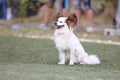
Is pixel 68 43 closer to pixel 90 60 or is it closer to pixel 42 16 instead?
pixel 90 60

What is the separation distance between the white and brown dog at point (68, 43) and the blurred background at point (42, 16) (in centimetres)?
722

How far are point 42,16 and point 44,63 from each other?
1026cm

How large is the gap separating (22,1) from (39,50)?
24.4ft

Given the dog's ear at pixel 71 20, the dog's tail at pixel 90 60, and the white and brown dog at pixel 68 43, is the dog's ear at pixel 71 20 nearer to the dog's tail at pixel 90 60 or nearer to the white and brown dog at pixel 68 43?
the white and brown dog at pixel 68 43

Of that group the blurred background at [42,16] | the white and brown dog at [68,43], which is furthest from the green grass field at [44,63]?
the blurred background at [42,16]

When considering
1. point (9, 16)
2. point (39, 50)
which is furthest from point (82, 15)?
point (39, 50)

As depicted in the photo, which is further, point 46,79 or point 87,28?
point 87,28

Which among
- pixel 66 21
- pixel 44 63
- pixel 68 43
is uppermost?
pixel 66 21

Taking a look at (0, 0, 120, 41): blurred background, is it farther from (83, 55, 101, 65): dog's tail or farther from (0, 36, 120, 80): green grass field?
(83, 55, 101, 65): dog's tail

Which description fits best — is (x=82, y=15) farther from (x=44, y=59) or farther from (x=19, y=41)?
(x=44, y=59)

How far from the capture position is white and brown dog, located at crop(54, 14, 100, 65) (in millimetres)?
9891

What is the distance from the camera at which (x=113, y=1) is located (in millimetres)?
19828

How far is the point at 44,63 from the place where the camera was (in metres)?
10.4

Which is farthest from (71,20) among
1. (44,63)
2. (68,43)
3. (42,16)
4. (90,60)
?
(42,16)
